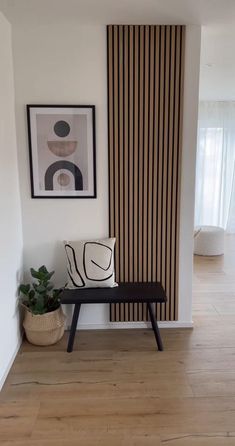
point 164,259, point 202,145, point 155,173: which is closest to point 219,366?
point 164,259

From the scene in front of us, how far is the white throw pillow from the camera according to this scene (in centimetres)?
281

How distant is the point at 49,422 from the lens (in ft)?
6.49

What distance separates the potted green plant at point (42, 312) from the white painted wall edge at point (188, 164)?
42.2 inches

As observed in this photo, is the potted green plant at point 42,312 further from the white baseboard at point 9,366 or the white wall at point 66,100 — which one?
the white wall at point 66,100

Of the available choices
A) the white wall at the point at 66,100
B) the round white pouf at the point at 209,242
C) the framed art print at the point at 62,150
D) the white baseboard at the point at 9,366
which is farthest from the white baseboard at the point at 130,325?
the round white pouf at the point at 209,242

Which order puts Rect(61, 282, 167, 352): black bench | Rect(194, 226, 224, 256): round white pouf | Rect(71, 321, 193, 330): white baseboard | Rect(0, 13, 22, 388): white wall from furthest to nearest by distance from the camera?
1. Rect(194, 226, 224, 256): round white pouf
2. Rect(71, 321, 193, 330): white baseboard
3. Rect(61, 282, 167, 352): black bench
4. Rect(0, 13, 22, 388): white wall

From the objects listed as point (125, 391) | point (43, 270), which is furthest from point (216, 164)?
point (125, 391)

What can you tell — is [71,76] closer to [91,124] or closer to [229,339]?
[91,124]

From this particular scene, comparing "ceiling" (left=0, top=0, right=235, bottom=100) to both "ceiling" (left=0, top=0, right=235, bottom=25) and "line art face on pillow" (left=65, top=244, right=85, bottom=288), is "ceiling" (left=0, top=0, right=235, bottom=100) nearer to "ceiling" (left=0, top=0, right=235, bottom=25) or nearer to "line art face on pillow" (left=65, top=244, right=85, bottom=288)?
"ceiling" (left=0, top=0, right=235, bottom=25)

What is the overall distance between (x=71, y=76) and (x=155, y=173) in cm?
102

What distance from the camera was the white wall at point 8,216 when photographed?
2383 millimetres

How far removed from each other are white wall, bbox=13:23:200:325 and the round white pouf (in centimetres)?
238

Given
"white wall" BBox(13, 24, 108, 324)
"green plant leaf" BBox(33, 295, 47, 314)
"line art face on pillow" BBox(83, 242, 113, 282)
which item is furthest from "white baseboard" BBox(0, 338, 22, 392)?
"line art face on pillow" BBox(83, 242, 113, 282)

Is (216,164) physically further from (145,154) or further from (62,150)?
(62,150)
